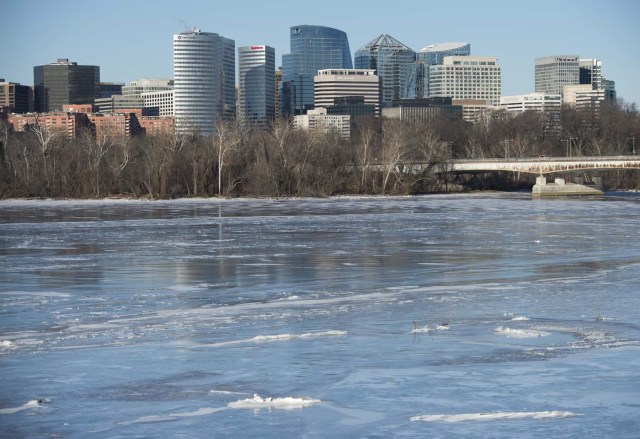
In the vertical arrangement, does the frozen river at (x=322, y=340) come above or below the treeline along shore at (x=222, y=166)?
below

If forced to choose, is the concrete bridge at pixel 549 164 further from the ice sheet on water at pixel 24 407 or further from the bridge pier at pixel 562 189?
the ice sheet on water at pixel 24 407

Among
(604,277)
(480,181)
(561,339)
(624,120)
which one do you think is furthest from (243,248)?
(624,120)

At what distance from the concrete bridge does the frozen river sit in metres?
65.3

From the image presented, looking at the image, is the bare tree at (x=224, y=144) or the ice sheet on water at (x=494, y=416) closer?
the ice sheet on water at (x=494, y=416)

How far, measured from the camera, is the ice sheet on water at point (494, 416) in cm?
1176

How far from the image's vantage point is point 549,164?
99.8 meters

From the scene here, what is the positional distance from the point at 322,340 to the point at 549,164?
86.5 meters

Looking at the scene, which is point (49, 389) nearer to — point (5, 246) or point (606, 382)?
point (606, 382)

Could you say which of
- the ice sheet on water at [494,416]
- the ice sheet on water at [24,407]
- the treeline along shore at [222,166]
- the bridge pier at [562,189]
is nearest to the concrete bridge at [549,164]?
the bridge pier at [562,189]

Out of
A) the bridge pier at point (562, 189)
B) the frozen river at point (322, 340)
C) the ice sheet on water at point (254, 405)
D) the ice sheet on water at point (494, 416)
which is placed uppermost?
the bridge pier at point (562, 189)

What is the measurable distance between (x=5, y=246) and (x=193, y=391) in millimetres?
24643

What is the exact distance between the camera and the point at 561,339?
16266mm

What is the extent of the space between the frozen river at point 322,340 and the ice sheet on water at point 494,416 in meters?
0.03

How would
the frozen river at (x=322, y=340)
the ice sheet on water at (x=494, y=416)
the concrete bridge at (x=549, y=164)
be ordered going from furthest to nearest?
A: the concrete bridge at (x=549, y=164) < the frozen river at (x=322, y=340) < the ice sheet on water at (x=494, y=416)
